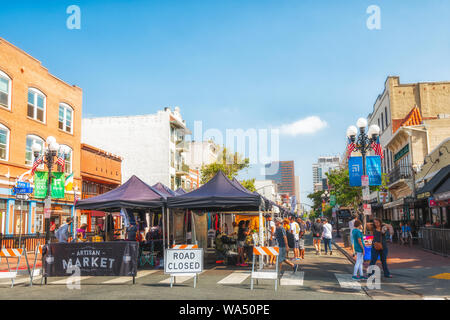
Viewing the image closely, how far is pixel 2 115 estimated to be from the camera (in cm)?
2428

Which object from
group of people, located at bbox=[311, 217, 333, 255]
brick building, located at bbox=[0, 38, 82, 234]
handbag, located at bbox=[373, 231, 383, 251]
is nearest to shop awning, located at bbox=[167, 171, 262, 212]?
handbag, located at bbox=[373, 231, 383, 251]

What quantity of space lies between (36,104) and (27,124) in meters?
2.00

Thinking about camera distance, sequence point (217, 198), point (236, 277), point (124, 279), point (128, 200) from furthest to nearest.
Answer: point (128, 200), point (217, 198), point (236, 277), point (124, 279)

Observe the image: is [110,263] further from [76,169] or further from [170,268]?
[76,169]

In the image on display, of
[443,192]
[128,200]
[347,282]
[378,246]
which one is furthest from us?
[443,192]

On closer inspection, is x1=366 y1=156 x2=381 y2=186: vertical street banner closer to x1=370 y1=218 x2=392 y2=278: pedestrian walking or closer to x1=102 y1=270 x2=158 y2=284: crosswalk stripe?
x1=370 y1=218 x2=392 y2=278: pedestrian walking

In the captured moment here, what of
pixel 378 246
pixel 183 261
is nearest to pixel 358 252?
pixel 378 246

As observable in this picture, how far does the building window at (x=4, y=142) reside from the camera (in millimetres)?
24281

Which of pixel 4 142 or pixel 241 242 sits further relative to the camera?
pixel 4 142

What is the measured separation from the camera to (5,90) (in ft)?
81.6

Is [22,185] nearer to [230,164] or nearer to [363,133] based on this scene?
[363,133]

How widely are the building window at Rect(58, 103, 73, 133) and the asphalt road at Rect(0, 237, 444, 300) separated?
2021 cm
